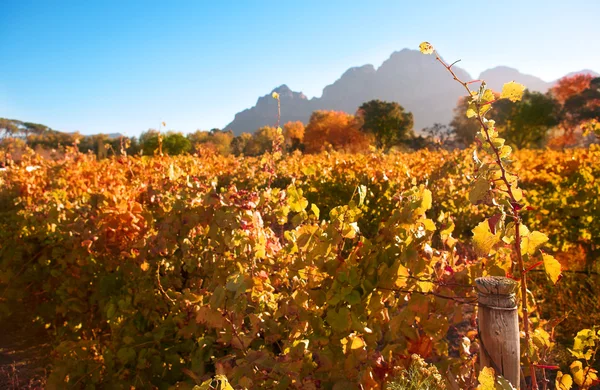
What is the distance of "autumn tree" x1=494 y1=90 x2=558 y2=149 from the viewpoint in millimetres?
35031

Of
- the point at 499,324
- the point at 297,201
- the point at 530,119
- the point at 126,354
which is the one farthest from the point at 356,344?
the point at 530,119

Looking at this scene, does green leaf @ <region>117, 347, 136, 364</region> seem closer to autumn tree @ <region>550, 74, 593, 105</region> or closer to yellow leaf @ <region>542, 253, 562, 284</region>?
yellow leaf @ <region>542, 253, 562, 284</region>

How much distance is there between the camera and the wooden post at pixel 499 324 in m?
1.14

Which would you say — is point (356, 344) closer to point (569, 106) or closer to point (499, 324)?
point (499, 324)

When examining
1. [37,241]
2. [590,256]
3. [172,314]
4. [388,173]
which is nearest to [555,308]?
[590,256]

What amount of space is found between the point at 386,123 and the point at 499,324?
4173cm

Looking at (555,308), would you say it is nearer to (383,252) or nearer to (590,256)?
(590,256)

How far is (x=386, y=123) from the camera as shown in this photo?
41.2 metres

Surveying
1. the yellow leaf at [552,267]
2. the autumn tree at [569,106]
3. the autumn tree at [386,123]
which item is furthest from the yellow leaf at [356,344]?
the autumn tree at [569,106]

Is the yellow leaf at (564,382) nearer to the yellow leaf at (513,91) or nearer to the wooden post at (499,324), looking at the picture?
the wooden post at (499,324)

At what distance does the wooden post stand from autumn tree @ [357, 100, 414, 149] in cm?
3962

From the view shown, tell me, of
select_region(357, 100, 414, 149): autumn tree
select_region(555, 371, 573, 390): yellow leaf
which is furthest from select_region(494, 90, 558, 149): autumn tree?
select_region(555, 371, 573, 390): yellow leaf

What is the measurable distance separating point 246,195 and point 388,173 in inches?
162

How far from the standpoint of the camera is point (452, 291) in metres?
1.50
